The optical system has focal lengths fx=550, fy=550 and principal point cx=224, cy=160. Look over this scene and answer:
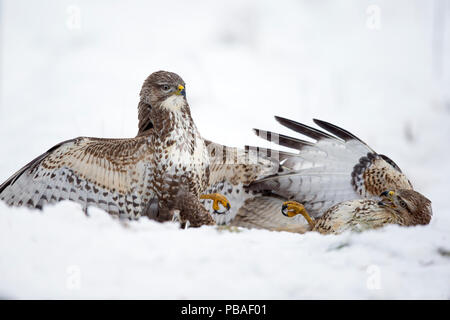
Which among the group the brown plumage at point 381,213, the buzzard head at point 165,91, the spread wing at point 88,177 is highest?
the buzzard head at point 165,91

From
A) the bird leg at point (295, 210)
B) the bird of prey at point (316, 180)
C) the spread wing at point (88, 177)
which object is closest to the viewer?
the spread wing at point (88, 177)

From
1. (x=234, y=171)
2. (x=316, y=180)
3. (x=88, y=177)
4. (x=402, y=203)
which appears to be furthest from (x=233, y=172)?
(x=402, y=203)

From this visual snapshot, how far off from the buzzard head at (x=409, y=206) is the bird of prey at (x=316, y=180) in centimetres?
43

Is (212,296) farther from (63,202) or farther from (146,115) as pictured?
(146,115)

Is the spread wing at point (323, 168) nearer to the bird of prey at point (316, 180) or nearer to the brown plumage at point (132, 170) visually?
the bird of prey at point (316, 180)

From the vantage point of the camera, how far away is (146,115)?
3.36 metres

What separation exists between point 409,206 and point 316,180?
89 cm

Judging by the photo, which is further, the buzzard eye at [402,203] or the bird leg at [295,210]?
the bird leg at [295,210]

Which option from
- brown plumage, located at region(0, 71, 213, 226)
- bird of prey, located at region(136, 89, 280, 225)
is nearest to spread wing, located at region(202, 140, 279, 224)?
bird of prey, located at region(136, 89, 280, 225)

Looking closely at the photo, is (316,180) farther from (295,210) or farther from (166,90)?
(166,90)

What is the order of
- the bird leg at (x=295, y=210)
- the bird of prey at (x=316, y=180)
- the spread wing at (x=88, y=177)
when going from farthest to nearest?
the bird of prey at (x=316, y=180) → the bird leg at (x=295, y=210) → the spread wing at (x=88, y=177)

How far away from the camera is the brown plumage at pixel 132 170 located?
316 centimetres

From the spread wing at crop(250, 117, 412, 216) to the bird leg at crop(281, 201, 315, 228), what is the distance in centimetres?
22

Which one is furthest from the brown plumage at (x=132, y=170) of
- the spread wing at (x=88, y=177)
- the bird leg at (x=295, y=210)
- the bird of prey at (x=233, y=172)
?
the bird leg at (x=295, y=210)
